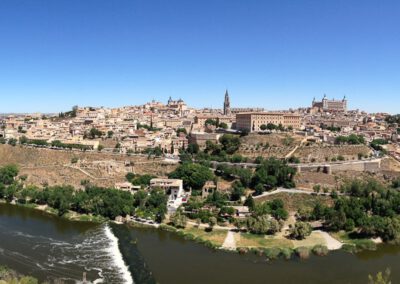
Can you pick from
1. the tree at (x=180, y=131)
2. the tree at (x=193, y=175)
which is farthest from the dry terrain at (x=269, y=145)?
the tree at (x=180, y=131)

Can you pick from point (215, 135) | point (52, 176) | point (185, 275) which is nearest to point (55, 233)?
point (185, 275)

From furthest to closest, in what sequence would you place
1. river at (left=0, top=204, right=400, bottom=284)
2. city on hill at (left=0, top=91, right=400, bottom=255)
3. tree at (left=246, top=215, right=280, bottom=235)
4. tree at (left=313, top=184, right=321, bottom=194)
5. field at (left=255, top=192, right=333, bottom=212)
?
tree at (left=313, top=184, right=321, bottom=194)
field at (left=255, top=192, right=333, bottom=212)
city on hill at (left=0, top=91, right=400, bottom=255)
tree at (left=246, top=215, right=280, bottom=235)
river at (left=0, top=204, right=400, bottom=284)

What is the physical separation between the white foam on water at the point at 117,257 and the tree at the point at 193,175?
32.4 feet

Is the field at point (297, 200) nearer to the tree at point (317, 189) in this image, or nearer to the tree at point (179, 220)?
the tree at point (317, 189)

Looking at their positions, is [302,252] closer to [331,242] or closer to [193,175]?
[331,242]

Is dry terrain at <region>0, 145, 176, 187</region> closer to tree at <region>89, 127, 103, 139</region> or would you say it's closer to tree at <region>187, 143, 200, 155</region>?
tree at <region>187, 143, 200, 155</region>

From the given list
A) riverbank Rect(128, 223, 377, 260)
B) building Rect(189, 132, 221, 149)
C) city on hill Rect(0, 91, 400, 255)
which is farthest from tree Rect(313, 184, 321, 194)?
building Rect(189, 132, 221, 149)

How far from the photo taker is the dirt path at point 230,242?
70.6ft

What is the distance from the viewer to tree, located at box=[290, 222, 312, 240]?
22.6 meters

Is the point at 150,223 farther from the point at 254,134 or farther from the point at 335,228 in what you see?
the point at 254,134

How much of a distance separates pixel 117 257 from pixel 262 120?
1324 inches

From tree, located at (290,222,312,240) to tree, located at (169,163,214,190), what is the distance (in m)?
11.0

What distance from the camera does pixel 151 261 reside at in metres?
19.7

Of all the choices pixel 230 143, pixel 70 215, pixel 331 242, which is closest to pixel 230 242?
pixel 331 242
